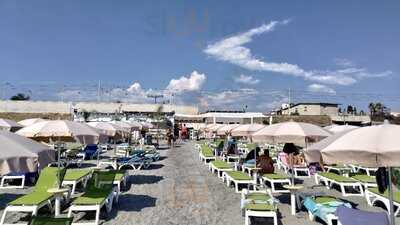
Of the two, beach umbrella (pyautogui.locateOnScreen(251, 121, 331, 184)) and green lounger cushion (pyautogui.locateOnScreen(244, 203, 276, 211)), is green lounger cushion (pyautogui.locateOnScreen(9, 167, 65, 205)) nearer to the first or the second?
green lounger cushion (pyautogui.locateOnScreen(244, 203, 276, 211))

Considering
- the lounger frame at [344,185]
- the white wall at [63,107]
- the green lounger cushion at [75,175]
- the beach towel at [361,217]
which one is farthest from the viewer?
the white wall at [63,107]

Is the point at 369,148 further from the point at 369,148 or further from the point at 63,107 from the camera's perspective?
the point at 63,107

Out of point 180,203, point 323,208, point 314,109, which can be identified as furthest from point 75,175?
point 314,109

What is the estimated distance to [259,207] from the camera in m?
7.64

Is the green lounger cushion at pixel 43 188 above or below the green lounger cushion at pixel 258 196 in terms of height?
above

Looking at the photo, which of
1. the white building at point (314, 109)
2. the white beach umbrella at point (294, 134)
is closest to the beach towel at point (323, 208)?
the white beach umbrella at point (294, 134)

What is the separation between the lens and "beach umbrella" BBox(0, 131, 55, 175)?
4.54 meters

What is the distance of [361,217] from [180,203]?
505 centimetres

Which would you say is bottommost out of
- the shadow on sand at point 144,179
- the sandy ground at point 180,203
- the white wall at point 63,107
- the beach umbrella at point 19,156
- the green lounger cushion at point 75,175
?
the sandy ground at point 180,203

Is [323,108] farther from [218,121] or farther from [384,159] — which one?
[384,159]

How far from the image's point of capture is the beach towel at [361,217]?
5.45 m

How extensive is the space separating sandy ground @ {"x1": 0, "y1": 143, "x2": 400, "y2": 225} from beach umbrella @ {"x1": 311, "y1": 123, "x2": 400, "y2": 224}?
3.29 metres

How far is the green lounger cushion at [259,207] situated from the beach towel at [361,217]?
74.3 inches

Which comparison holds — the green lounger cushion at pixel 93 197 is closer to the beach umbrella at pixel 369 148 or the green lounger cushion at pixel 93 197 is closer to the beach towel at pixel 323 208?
the beach towel at pixel 323 208
